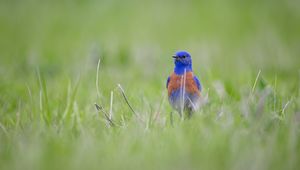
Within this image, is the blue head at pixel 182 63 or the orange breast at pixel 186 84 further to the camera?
the blue head at pixel 182 63

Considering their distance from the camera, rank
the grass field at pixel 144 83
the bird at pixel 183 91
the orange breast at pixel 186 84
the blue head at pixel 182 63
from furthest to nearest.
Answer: the blue head at pixel 182 63 → the orange breast at pixel 186 84 → the bird at pixel 183 91 → the grass field at pixel 144 83

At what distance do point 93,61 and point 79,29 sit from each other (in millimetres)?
2390

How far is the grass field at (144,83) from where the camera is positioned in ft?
7.32

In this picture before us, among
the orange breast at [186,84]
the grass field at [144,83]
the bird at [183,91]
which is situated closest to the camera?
the grass field at [144,83]

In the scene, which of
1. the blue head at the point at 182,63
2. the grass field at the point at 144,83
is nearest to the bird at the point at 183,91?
the blue head at the point at 182,63

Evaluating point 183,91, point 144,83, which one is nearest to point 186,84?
point 183,91

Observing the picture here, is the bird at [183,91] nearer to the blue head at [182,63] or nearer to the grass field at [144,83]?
the blue head at [182,63]

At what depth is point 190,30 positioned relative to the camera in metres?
8.54

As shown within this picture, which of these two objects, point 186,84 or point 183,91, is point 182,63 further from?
point 183,91

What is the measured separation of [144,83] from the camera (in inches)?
204

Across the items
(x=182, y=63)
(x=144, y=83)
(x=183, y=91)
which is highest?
(x=182, y=63)

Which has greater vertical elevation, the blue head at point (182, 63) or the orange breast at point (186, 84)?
the blue head at point (182, 63)

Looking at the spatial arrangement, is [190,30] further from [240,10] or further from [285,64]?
[285,64]

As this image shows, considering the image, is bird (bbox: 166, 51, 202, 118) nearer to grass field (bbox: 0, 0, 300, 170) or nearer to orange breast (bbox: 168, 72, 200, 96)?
orange breast (bbox: 168, 72, 200, 96)
